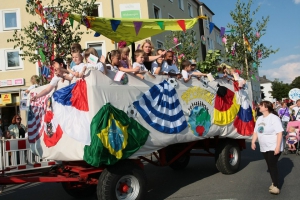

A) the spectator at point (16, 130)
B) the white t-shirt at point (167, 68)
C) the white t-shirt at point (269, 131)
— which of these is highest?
the white t-shirt at point (167, 68)

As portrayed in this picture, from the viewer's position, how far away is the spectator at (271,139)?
614 cm

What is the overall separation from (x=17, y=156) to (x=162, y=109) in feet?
13.6

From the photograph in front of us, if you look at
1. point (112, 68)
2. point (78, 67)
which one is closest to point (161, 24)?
point (112, 68)

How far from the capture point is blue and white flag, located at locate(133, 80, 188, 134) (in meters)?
5.91

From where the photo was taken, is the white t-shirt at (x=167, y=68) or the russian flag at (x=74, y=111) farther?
the white t-shirt at (x=167, y=68)

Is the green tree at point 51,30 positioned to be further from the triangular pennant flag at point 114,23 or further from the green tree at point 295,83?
the green tree at point 295,83

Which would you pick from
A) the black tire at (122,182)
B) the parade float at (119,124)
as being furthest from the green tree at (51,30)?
the black tire at (122,182)

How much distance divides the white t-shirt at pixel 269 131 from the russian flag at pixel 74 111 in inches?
124

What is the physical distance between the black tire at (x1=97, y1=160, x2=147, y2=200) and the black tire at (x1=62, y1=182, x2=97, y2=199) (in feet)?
4.77

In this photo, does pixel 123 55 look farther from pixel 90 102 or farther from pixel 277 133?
pixel 277 133

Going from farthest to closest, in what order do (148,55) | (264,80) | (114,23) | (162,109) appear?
(264,80) < (148,55) < (114,23) < (162,109)

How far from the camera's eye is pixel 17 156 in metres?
8.38

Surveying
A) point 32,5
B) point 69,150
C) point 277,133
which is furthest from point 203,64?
point 32,5

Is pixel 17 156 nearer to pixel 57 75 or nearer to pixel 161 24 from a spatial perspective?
pixel 57 75
